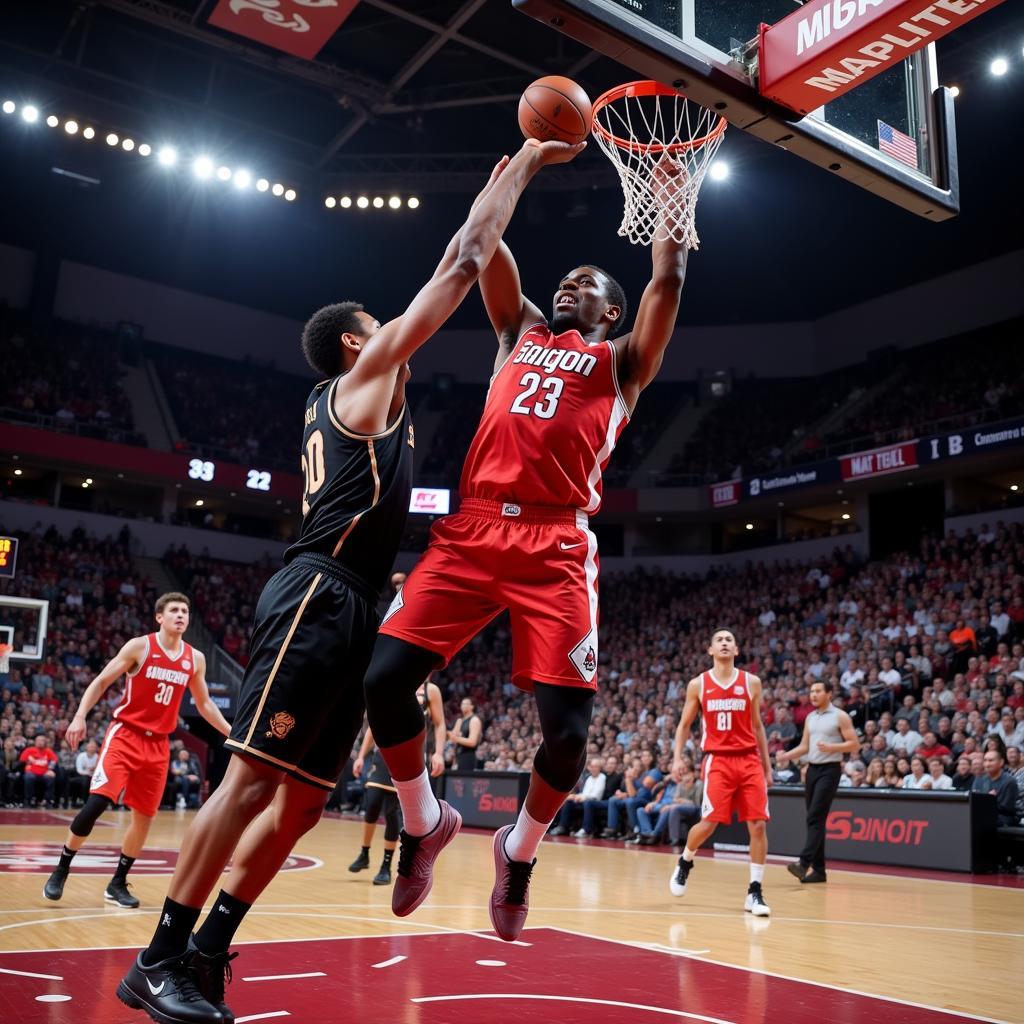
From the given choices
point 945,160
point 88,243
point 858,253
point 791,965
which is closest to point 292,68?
point 88,243

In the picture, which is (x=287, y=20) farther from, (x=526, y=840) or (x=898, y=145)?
(x=526, y=840)

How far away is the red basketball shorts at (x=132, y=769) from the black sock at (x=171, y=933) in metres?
4.08

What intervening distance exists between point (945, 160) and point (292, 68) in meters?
16.7

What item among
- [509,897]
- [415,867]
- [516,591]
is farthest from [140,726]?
[516,591]

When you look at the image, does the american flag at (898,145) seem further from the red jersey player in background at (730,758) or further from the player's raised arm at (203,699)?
the player's raised arm at (203,699)

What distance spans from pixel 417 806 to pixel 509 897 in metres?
0.49

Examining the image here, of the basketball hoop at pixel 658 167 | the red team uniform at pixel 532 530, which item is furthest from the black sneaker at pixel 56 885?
the basketball hoop at pixel 658 167

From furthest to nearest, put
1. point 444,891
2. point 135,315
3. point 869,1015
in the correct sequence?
point 135,315, point 444,891, point 869,1015

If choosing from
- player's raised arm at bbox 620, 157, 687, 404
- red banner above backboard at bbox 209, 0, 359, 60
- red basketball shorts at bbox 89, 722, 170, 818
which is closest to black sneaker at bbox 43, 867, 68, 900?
red basketball shorts at bbox 89, 722, 170, 818

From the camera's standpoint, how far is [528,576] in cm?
400

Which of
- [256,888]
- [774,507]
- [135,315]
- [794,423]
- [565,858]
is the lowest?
[565,858]

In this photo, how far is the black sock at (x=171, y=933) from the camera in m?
3.48

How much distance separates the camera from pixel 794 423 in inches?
1131

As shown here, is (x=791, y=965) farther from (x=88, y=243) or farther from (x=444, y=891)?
(x=88, y=243)
